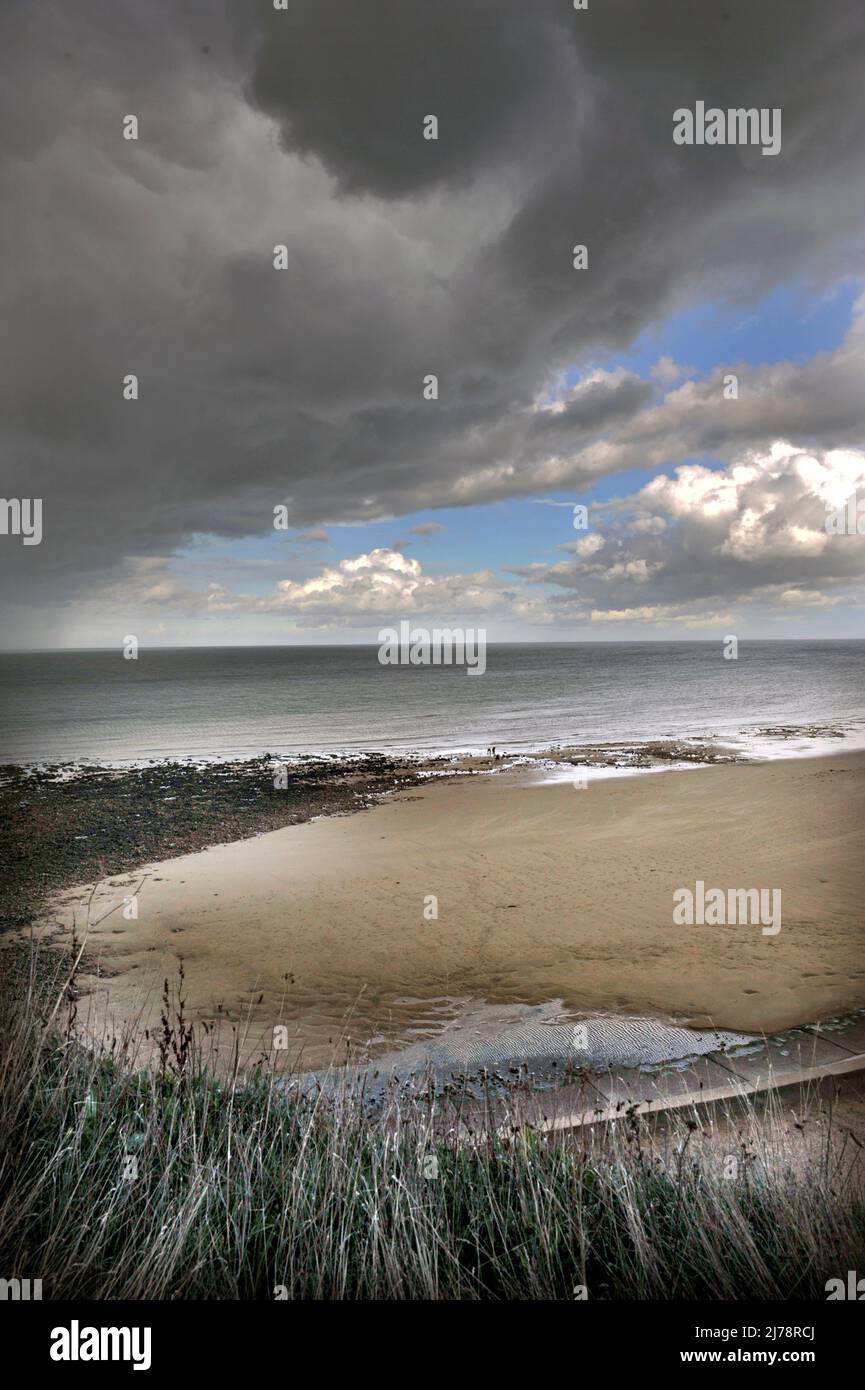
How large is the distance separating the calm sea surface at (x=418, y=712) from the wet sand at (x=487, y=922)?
1168 cm

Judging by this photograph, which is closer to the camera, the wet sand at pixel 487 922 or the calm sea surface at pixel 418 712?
the wet sand at pixel 487 922

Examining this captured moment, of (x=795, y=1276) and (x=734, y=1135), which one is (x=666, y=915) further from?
(x=795, y=1276)

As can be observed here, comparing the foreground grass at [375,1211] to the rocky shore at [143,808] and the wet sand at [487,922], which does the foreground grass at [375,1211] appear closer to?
the wet sand at [487,922]

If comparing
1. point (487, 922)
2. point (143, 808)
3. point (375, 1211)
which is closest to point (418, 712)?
point (143, 808)

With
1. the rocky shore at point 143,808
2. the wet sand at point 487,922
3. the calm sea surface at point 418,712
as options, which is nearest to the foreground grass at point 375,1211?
the wet sand at point 487,922

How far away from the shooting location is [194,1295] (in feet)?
9.68

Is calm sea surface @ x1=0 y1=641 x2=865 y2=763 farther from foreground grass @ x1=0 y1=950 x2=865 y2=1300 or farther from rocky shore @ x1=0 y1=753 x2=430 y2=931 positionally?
foreground grass @ x1=0 y1=950 x2=865 y2=1300

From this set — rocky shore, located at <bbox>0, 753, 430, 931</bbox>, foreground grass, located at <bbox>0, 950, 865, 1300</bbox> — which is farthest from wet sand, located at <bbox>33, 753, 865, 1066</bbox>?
foreground grass, located at <bbox>0, 950, 865, 1300</bbox>

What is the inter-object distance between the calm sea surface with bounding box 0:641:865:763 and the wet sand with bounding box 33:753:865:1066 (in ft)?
38.3

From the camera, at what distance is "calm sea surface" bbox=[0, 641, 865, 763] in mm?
28656

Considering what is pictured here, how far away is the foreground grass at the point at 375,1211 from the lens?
300 cm

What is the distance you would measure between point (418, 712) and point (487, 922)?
3009 centimetres
